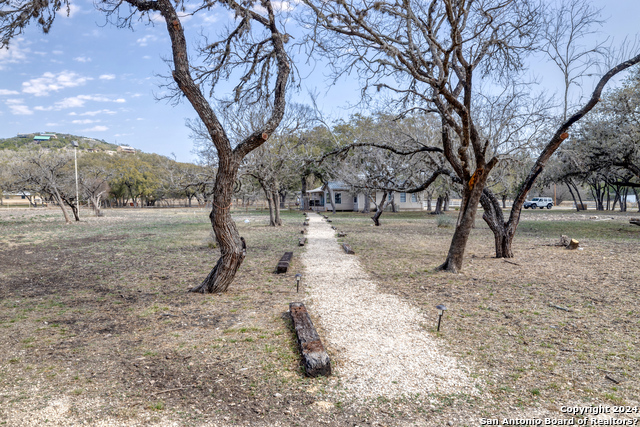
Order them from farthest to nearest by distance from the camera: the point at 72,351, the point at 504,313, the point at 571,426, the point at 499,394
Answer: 1. the point at 504,313
2. the point at 72,351
3. the point at 499,394
4. the point at 571,426

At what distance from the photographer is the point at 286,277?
7.29 m

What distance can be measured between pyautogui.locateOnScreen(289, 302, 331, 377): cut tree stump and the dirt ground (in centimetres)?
10

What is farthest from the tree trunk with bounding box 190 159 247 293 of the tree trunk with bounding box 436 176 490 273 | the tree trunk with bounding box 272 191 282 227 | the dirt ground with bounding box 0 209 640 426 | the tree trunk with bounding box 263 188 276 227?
the tree trunk with bounding box 272 191 282 227

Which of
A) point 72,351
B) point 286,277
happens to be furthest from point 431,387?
point 286,277

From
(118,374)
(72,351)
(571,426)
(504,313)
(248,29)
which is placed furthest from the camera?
(248,29)

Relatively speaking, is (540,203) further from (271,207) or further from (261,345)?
(261,345)

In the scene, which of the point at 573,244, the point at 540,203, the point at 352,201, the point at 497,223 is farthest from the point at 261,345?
the point at 540,203

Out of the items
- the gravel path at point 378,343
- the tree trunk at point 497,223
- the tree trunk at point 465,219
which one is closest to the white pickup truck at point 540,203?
the tree trunk at point 497,223

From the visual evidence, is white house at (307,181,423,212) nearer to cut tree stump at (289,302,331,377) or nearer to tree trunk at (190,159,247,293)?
tree trunk at (190,159,247,293)

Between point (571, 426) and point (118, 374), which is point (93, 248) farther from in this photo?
point (571, 426)

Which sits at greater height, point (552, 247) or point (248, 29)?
point (248, 29)

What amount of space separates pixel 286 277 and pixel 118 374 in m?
4.23

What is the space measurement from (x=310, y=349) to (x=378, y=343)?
90cm

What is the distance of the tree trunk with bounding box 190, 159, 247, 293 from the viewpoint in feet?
17.7
